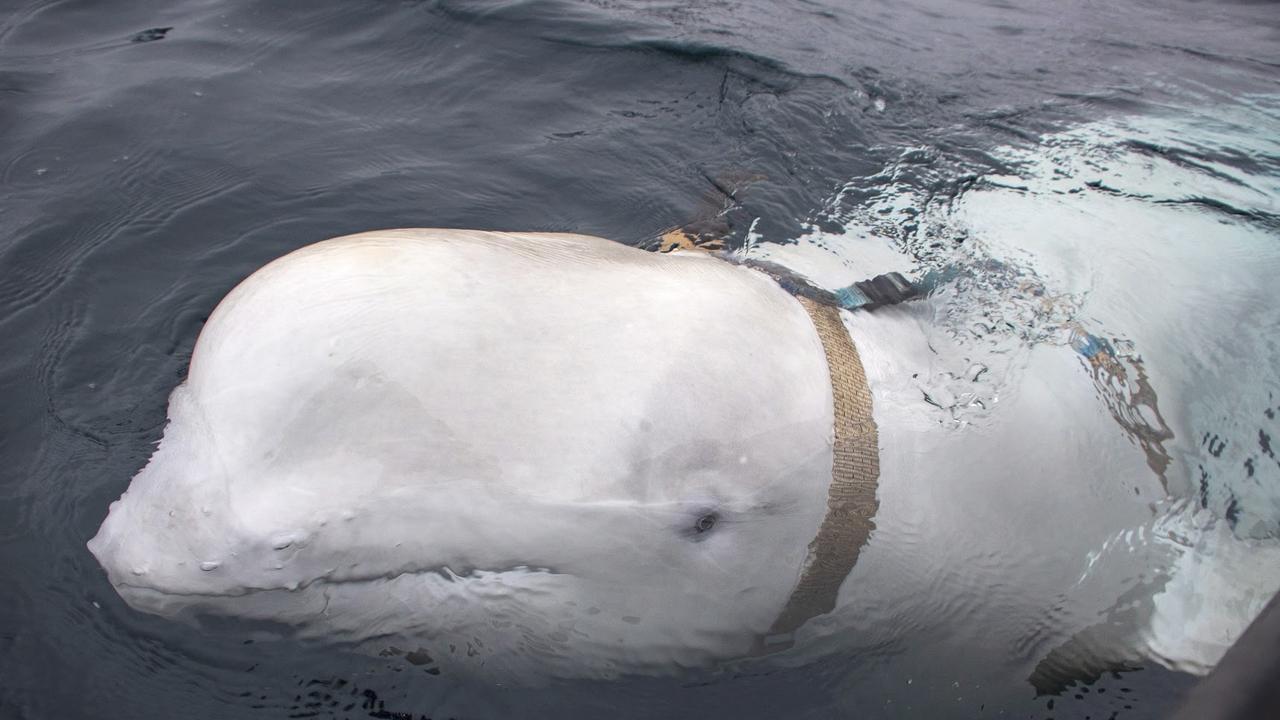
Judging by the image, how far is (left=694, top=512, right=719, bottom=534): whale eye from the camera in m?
2.38

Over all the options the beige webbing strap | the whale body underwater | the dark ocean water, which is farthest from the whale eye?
the dark ocean water

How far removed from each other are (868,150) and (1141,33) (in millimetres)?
3359

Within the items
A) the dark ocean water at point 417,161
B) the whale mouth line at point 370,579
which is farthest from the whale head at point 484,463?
the dark ocean water at point 417,161

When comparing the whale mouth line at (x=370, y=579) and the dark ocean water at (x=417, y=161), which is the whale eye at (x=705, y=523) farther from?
the dark ocean water at (x=417, y=161)

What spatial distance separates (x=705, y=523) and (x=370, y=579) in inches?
32.1

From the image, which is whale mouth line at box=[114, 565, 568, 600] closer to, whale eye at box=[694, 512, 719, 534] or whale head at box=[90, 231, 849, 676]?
whale head at box=[90, 231, 849, 676]

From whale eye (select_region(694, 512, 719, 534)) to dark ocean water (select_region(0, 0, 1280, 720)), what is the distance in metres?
0.55

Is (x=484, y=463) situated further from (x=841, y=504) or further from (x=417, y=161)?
(x=417, y=161)

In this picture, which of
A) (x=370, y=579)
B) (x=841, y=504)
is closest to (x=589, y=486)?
(x=370, y=579)

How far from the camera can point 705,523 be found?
2.39 m

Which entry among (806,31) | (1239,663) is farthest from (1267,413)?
(806,31)

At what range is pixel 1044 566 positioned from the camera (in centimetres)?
287

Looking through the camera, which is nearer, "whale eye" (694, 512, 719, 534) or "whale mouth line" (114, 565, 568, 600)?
"whale mouth line" (114, 565, 568, 600)

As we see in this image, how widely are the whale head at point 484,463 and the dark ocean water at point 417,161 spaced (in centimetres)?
39
